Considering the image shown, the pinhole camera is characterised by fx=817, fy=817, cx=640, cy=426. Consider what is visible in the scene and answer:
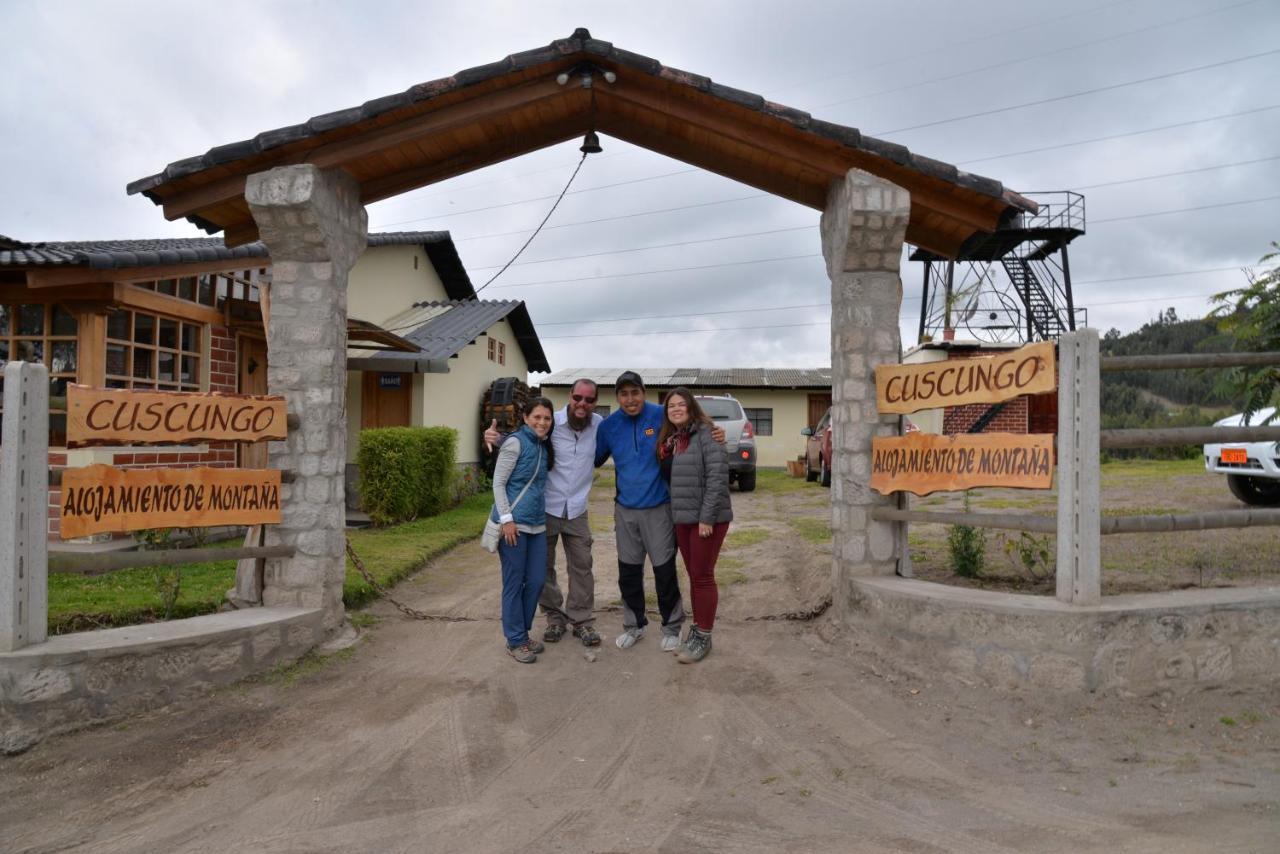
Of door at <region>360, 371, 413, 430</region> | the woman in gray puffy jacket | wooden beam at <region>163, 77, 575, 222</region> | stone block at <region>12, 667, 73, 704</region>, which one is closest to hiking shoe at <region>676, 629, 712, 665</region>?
the woman in gray puffy jacket

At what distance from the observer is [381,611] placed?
688 centimetres

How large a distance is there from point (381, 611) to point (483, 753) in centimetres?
302

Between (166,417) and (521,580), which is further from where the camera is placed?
(521,580)

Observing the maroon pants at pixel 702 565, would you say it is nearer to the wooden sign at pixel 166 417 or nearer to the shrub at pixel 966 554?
the shrub at pixel 966 554

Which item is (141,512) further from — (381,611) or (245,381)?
(245,381)

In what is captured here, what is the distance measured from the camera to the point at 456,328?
16.3 m

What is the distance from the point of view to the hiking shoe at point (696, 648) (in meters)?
5.47

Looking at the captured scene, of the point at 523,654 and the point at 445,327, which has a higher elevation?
the point at 445,327

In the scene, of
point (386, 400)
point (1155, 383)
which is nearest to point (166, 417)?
point (386, 400)

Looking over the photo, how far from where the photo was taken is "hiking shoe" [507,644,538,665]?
5.49 meters

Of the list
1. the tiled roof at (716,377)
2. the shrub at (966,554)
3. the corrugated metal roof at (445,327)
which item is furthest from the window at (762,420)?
the shrub at (966,554)

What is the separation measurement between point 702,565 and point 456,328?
1189cm

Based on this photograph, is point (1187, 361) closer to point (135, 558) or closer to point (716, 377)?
point (135, 558)

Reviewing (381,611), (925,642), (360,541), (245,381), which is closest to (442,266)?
(245,381)
